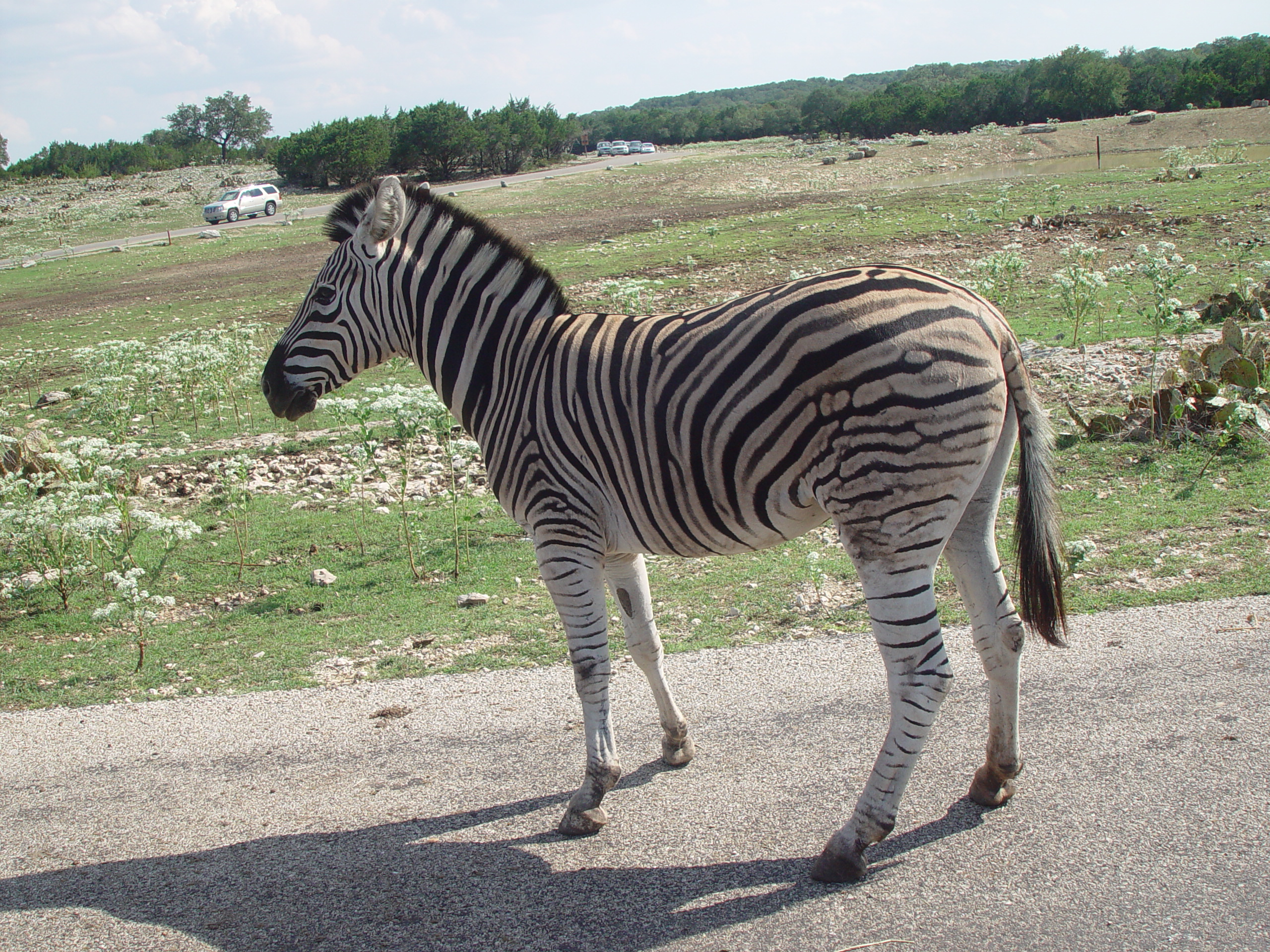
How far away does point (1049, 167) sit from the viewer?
40594 mm

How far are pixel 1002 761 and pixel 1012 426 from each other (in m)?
1.43

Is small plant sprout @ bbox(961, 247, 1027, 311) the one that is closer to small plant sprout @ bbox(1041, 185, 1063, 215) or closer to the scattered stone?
small plant sprout @ bbox(1041, 185, 1063, 215)

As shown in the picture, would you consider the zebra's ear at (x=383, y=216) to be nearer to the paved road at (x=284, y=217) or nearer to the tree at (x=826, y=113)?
the paved road at (x=284, y=217)

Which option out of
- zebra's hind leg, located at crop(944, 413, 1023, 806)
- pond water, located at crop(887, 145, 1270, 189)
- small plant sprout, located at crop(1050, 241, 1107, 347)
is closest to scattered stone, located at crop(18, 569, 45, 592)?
zebra's hind leg, located at crop(944, 413, 1023, 806)

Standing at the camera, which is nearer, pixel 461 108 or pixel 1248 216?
pixel 1248 216

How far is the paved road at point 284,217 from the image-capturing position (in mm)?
33969

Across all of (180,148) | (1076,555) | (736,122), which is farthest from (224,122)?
(1076,555)

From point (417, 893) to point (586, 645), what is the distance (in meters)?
1.22

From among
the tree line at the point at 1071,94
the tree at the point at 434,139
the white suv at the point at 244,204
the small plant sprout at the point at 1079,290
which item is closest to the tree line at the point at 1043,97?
the tree line at the point at 1071,94

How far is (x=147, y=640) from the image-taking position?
22.2 feet

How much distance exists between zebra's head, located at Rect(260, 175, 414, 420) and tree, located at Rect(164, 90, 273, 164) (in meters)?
106

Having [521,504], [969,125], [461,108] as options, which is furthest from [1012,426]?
[969,125]

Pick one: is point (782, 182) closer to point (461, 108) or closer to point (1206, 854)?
point (461, 108)

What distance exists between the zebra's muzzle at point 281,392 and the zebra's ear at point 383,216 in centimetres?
73
